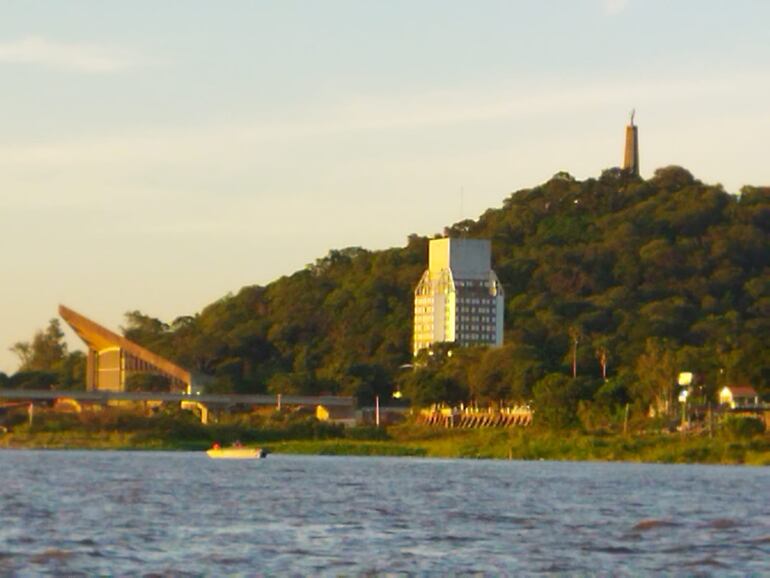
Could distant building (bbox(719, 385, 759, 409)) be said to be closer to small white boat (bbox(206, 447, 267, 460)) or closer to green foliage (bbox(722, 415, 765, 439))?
green foliage (bbox(722, 415, 765, 439))

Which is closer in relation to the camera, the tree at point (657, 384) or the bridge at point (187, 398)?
the tree at point (657, 384)

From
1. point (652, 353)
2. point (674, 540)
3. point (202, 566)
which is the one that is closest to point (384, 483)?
point (674, 540)

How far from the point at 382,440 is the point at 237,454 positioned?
3317cm

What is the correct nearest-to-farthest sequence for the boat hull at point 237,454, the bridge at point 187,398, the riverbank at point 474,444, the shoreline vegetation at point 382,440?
the riverbank at point 474,444, the shoreline vegetation at point 382,440, the boat hull at point 237,454, the bridge at point 187,398

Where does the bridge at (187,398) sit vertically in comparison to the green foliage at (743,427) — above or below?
above

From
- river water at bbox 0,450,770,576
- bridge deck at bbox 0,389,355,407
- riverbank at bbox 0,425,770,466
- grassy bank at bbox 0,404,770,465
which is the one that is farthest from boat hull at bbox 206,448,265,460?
bridge deck at bbox 0,389,355,407

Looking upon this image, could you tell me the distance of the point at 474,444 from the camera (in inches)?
4909

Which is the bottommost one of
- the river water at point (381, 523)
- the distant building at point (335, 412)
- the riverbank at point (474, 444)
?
the river water at point (381, 523)

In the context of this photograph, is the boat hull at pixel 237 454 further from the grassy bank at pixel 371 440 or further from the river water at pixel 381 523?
the river water at pixel 381 523

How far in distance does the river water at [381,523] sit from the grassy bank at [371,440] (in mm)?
22725

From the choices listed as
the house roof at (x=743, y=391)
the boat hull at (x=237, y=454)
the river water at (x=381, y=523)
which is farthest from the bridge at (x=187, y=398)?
the river water at (x=381, y=523)

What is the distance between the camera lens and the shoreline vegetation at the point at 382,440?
353 ft

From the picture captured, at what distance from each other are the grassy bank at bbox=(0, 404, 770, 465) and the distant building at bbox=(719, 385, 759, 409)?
1527cm

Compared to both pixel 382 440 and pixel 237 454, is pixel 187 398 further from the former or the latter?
pixel 237 454
